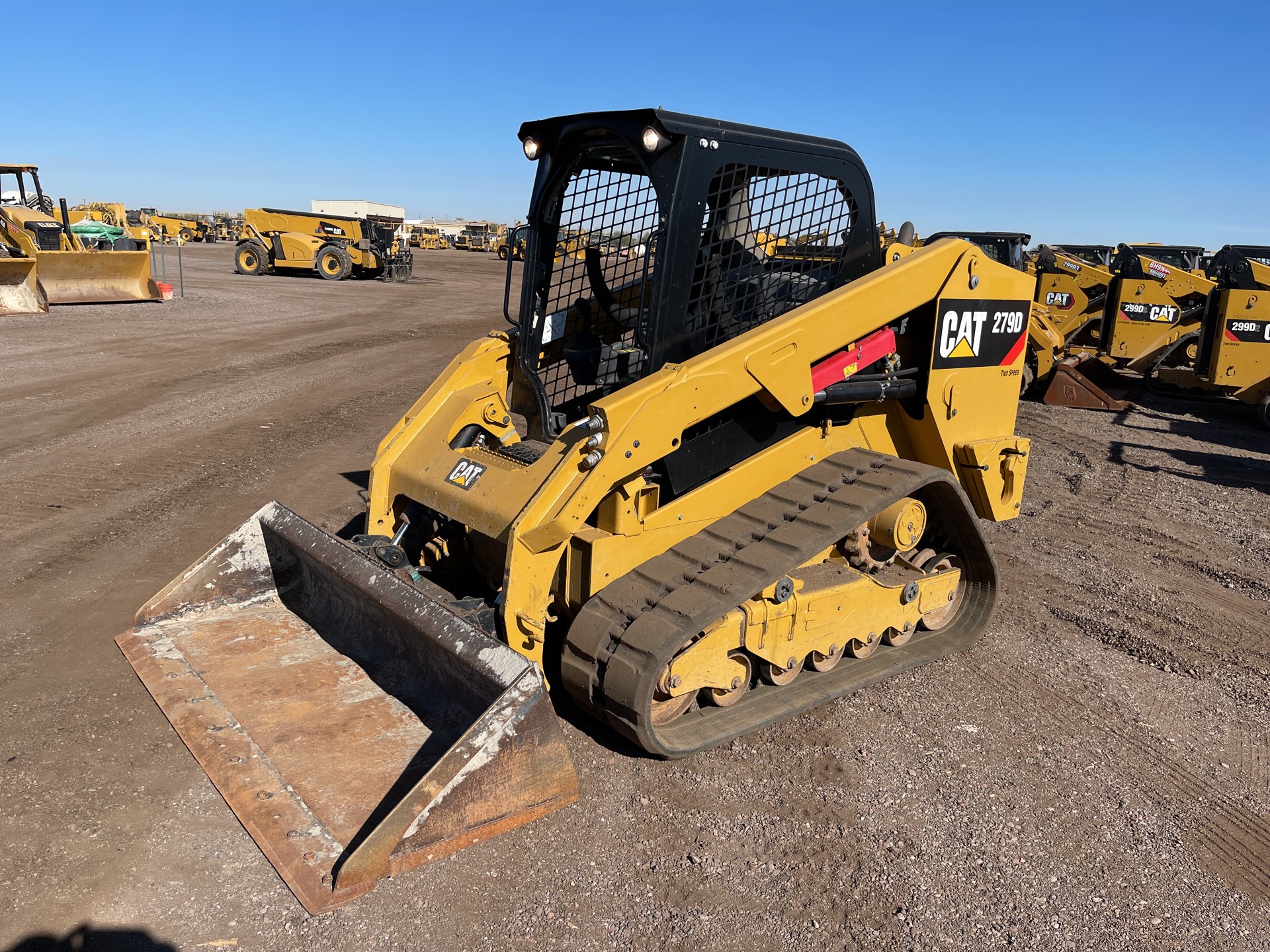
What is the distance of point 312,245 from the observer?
28938 mm

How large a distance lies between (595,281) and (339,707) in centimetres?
237

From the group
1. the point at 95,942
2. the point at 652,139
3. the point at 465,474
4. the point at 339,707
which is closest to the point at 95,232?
the point at 465,474

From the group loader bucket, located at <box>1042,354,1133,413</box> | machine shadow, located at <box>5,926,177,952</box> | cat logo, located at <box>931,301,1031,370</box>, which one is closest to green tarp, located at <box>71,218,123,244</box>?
loader bucket, located at <box>1042,354,1133,413</box>

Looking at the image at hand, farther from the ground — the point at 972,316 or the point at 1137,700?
the point at 972,316

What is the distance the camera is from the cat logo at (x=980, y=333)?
4660 millimetres

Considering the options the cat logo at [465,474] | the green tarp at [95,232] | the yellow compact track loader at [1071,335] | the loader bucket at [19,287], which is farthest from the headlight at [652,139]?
the green tarp at [95,232]

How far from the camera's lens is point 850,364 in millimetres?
4320

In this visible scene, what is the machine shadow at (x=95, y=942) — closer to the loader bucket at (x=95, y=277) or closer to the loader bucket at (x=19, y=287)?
the loader bucket at (x=19, y=287)

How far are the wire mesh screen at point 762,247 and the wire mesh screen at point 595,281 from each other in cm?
30

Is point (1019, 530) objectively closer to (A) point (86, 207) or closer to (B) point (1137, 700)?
(B) point (1137, 700)

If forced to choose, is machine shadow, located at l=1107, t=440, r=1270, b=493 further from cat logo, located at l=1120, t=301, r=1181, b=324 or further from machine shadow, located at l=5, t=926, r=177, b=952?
machine shadow, located at l=5, t=926, r=177, b=952

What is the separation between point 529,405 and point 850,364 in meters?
1.70

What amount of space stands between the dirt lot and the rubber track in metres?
0.13

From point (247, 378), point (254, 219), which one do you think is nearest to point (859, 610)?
point (247, 378)
